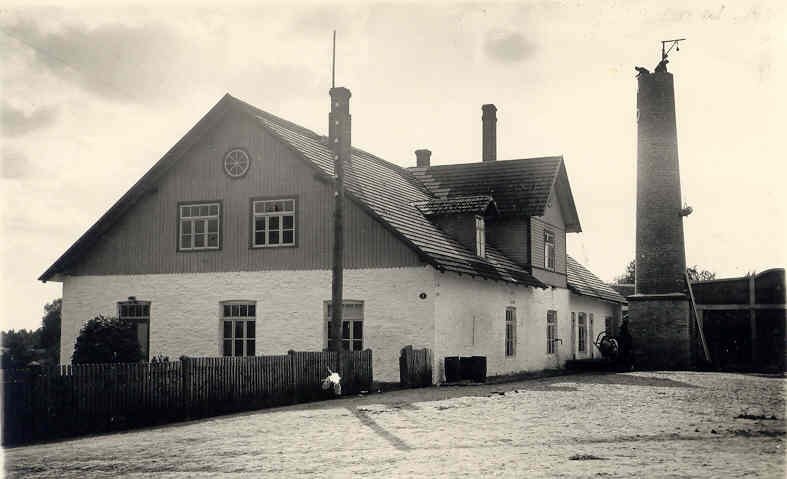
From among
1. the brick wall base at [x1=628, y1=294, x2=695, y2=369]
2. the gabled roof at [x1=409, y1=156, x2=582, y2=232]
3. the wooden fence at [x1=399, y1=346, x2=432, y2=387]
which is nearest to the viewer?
the wooden fence at [x1=399, y1=346, x2=432, y2=387]

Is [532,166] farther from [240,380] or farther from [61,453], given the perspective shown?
[61,453]

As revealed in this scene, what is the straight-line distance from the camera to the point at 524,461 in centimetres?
1031

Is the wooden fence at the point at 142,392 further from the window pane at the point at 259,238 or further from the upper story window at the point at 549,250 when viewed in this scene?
the upper story window at the point at 549,250

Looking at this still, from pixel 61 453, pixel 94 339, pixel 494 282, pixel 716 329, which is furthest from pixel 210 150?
pixel 716 329

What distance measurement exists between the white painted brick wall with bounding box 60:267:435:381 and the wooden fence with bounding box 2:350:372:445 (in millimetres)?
4003

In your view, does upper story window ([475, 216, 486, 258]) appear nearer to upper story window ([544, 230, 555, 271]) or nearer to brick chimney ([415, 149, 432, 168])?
upper story window ([544, 230, 555, 271])

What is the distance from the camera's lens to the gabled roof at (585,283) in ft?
115

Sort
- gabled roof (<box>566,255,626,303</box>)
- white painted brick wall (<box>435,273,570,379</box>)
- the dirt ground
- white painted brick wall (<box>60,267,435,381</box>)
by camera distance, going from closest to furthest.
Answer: the dirt ground
white painted brick wall (<box>60,267,435,381</box>)
white painted brick wall (<box>435,273,570,379</box>)
gabled roof (<box>566,255,626,303</box>)

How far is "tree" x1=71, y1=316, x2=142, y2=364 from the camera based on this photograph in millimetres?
21094

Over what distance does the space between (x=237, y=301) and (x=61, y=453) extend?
12.4m

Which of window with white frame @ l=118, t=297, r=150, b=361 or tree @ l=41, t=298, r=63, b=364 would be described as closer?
window with white frame @ l=118, t=297, r=150, b=361

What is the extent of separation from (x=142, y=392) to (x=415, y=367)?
7.71m

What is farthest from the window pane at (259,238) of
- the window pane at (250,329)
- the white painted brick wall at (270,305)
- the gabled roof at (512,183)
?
the gabled roof at (512,183)

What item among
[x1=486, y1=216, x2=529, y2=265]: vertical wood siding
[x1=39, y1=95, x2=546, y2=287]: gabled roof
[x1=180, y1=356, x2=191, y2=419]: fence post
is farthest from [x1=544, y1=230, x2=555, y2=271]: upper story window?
[x1=180, y1=356, x2=191, y2=419]: fence post
